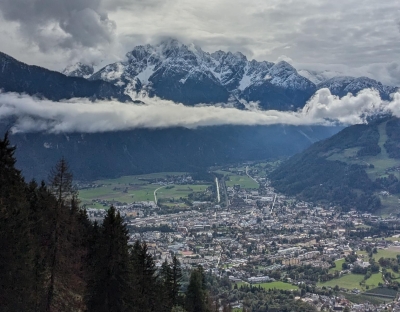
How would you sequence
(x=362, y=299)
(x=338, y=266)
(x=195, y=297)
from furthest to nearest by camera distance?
(x=338, y=266) < (x=362, y=299) < (x=195, y=297)

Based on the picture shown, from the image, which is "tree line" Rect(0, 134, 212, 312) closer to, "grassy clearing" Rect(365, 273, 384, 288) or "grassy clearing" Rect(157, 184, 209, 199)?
"grassy clearing" Rect(365, 273, 384, 288)

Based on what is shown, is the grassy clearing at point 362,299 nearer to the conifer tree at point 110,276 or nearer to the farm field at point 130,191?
the conifer tree at point 110,276

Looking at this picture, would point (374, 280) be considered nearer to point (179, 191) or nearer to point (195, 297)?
point (195, 297)

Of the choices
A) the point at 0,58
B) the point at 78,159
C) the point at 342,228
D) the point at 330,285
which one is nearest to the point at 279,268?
the point at 330,285

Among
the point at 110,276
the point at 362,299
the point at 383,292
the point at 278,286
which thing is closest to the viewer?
the point at 110,276

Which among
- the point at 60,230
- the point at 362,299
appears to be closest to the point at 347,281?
the point at 362,299

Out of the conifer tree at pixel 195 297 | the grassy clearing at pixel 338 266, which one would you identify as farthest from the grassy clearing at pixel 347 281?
the conifer tree at pixel 195 297
